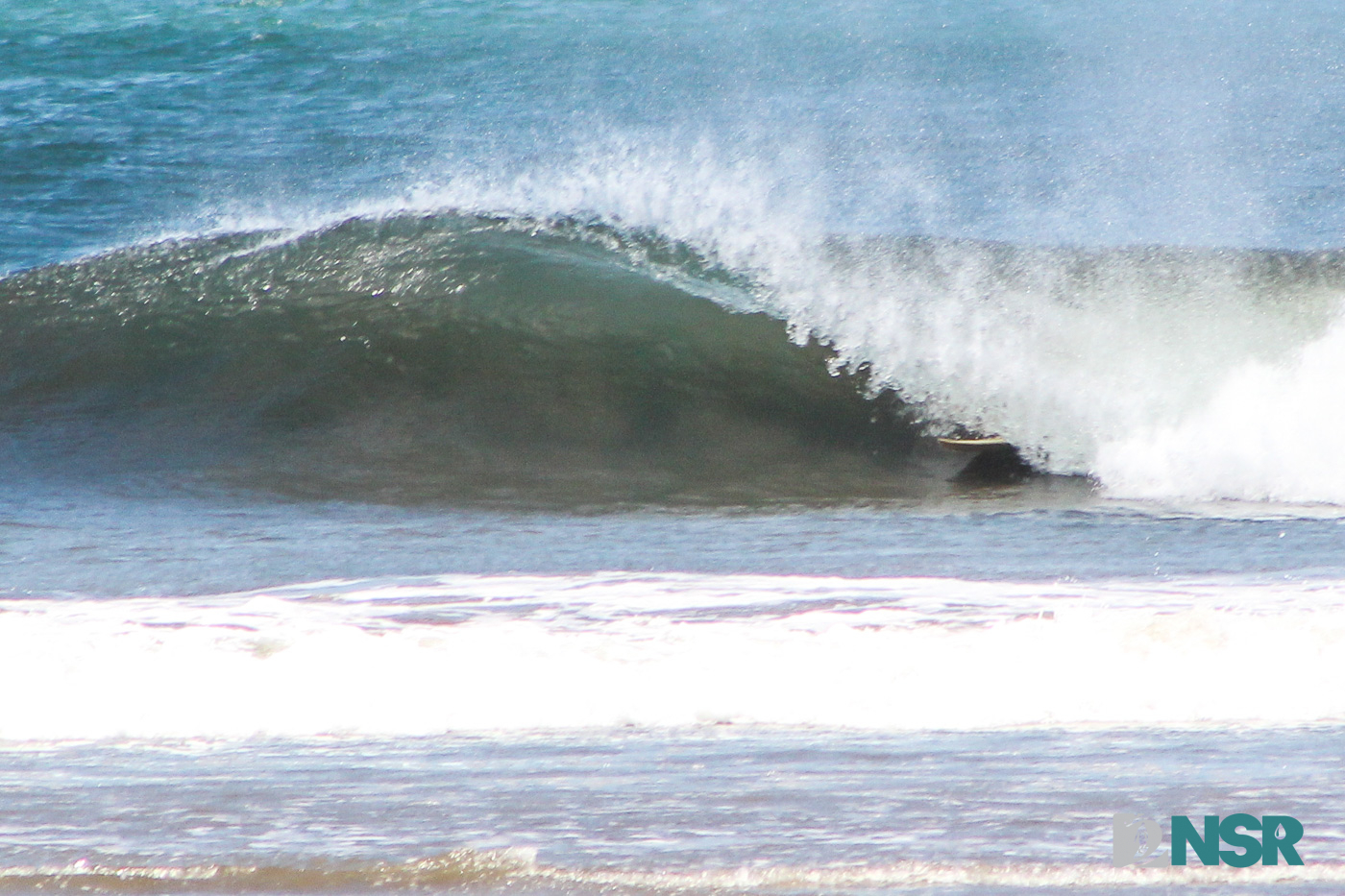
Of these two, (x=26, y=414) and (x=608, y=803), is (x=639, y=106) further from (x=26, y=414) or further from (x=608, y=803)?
(x=608, y=803)

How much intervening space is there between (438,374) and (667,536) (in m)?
2.70

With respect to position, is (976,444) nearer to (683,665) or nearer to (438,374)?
(438,374)

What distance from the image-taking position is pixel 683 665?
3744 millimetres

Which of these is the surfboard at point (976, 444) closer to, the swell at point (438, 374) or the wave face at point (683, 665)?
the swell at point (438, 374)

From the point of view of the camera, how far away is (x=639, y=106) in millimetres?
21266

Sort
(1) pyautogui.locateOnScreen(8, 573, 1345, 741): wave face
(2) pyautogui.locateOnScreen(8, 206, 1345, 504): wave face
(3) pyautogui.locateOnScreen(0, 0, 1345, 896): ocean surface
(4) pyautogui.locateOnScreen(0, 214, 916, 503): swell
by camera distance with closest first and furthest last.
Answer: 1. (3) pyautogui.locateOnScreen(0, 0, 1345, 896): ocean surface
2. (1) pyautogui.locateOnScreen(8, 573, 1345, 741): wave face
3. (2) pyautogui.locateOnScreen(8, 206, 1345, 504): wave face
4. (4) pyautogui.locateOnScreen(0, 214, 916, 503): swell

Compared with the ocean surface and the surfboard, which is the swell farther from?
the surfboard

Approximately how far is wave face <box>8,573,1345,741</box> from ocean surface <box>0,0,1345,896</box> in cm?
2

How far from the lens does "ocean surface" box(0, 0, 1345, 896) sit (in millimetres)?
2752

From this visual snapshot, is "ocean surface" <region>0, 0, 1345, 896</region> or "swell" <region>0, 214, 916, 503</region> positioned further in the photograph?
"swell" <region>0, 214, 916, 503</region>

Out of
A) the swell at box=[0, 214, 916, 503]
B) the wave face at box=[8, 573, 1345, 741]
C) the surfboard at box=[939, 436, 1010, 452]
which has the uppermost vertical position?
the swell at box=[0, 214, 916, 503]

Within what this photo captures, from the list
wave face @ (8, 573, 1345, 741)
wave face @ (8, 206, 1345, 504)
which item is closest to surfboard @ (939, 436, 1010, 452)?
wave face @ (8, 206, 1345, 504)

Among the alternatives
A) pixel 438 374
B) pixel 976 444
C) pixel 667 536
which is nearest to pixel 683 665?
pixel 667 536

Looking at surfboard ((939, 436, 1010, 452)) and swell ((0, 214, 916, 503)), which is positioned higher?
swell ((0, 214, 916, 503))
